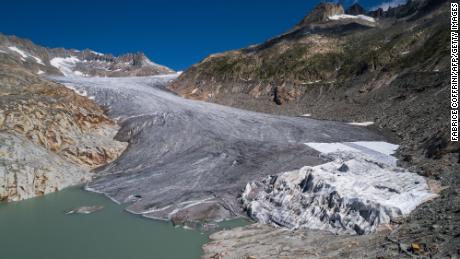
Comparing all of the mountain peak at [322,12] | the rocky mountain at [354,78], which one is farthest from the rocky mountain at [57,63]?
the mountain peak at [322,12]

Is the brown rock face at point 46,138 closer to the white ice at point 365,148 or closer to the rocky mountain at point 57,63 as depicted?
the white ice at point 365,148

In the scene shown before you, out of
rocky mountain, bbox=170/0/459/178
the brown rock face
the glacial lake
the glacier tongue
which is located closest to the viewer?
the glacial lake

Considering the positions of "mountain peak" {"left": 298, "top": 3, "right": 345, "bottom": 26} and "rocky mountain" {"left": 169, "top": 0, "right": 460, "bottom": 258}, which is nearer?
"rocky mountain" {"left": 169, "top": 0, "right": 460, "bottom": 258}

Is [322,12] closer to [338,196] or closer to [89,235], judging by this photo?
[338,196]

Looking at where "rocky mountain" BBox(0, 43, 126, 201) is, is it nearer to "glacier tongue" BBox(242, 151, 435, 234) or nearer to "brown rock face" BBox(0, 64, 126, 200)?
"brown rock face" BBox(0, 64, 126, 200)

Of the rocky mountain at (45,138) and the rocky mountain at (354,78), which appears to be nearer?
the rocky mountain at (45,138)

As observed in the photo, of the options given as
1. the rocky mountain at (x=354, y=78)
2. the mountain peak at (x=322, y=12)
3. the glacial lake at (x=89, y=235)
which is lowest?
the glacial lake at (x=89, y=235)

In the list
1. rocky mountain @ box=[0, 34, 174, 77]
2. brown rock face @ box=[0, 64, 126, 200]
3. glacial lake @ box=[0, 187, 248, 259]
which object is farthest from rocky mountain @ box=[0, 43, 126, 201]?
rocky mountain @ box=[0, 34, 174, 77]
